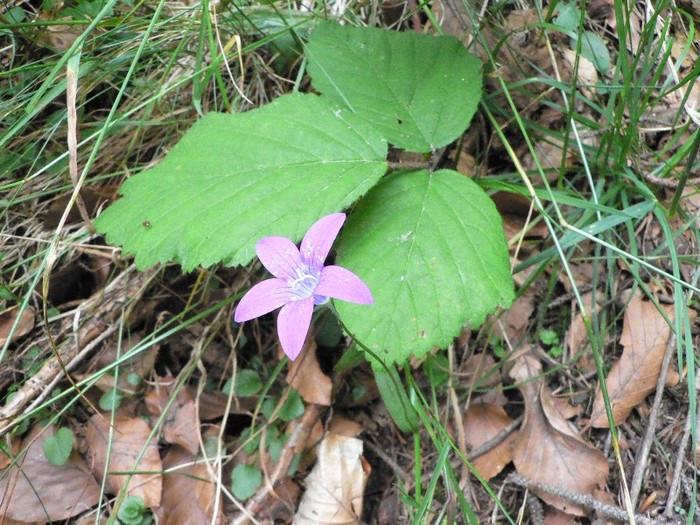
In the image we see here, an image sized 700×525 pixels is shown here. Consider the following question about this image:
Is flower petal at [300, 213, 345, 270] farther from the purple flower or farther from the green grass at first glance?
the green grass

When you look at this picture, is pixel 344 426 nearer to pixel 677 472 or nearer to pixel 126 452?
pixel 126 452

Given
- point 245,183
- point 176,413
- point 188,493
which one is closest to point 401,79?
point 245,183

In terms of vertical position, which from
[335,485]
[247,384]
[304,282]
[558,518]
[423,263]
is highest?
[304,282]

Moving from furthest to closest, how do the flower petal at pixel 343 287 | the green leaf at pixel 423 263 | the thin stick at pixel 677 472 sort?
the thin stick at pixel 677 472
the green leaf at pixel 423 263
the flower petal at pixel 343 287

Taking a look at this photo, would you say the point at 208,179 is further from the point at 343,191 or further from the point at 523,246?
the point at 523,246

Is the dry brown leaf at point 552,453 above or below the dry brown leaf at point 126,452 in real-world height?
below

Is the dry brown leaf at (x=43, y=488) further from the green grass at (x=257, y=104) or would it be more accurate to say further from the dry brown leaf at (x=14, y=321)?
the dry brown leaf at (x=14, y=321)

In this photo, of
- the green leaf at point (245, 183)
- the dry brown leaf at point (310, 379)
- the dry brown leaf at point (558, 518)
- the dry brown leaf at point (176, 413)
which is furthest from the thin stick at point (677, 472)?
the dry brown leaf at point (176, 413)

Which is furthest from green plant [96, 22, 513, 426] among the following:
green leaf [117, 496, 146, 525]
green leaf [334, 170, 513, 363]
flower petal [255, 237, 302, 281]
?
green leaf [117, 496, 146, 525]
